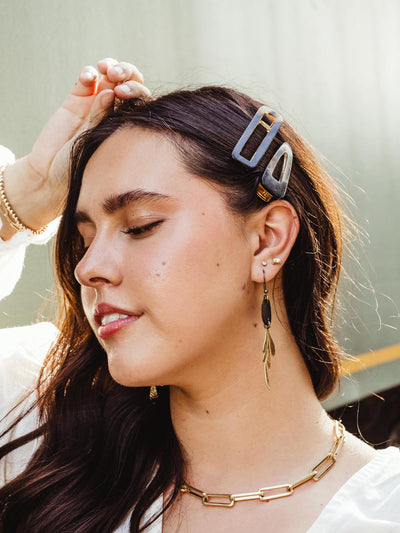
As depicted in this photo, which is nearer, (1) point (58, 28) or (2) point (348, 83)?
(1) point (58, 28)

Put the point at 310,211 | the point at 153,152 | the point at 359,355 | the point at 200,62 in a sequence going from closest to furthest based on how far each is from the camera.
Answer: the point at 153,152 < the point at 310,211 < the point at 200,62 < the point at 359,355

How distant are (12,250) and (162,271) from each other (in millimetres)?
701

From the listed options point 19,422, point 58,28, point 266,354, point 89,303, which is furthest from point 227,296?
point 58,28

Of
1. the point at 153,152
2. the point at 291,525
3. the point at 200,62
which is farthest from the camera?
the point at 200,62

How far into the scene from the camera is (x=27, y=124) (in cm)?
233

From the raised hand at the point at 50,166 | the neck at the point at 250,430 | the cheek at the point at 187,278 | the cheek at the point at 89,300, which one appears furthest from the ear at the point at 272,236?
the raised hand at the point at 50,166

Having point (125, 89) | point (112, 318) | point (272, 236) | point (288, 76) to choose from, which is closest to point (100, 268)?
point (112, 318)

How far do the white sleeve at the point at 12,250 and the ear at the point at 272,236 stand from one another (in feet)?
2.36

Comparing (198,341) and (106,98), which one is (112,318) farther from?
(106,98)

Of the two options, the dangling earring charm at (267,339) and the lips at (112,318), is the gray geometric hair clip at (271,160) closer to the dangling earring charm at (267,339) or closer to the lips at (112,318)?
the dangling earring charm at (267,339)

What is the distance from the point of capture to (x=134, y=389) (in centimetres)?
188

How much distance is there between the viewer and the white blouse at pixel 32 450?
4.71 ft

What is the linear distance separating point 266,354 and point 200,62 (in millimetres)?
1668

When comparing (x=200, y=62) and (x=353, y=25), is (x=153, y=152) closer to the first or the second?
(x=200, y=62)
